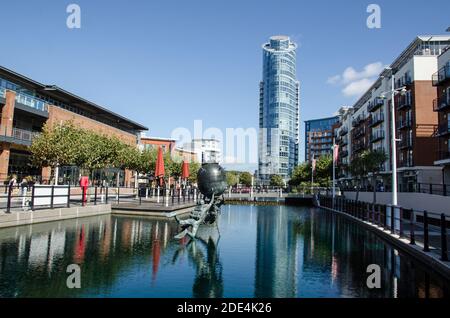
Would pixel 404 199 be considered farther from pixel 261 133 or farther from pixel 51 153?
pixel 261 133

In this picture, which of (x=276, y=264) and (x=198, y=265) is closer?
(x=198, y=265)

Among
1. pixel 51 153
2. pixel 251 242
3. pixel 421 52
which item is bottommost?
pixel 251 242

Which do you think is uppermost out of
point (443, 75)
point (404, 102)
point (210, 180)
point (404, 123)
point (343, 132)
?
point (343, 132)

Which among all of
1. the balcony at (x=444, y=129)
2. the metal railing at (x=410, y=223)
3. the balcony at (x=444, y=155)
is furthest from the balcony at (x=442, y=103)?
the metal railing at (x=410, y=223)

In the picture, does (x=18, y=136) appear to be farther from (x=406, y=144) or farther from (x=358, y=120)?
(x=358, y=120)

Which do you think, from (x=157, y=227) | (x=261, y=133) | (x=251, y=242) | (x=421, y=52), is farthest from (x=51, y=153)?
(x=261, y=133)

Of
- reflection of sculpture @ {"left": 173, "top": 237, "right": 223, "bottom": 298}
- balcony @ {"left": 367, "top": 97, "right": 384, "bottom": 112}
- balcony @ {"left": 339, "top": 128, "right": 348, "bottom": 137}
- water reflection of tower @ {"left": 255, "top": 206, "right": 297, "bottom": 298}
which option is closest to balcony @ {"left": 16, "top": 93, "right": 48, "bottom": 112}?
reflection of sculpture @ {"left": 173, "top": 237, "right": 223, "bottom": 298}

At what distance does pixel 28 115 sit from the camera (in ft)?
136

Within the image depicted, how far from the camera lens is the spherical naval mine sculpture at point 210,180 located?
15.8m

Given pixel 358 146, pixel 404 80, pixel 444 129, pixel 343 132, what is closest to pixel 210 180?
pixel 444 129

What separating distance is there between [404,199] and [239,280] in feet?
80.8

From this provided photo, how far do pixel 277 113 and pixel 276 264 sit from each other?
156739mm

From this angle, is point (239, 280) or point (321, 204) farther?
point (321, 204)
